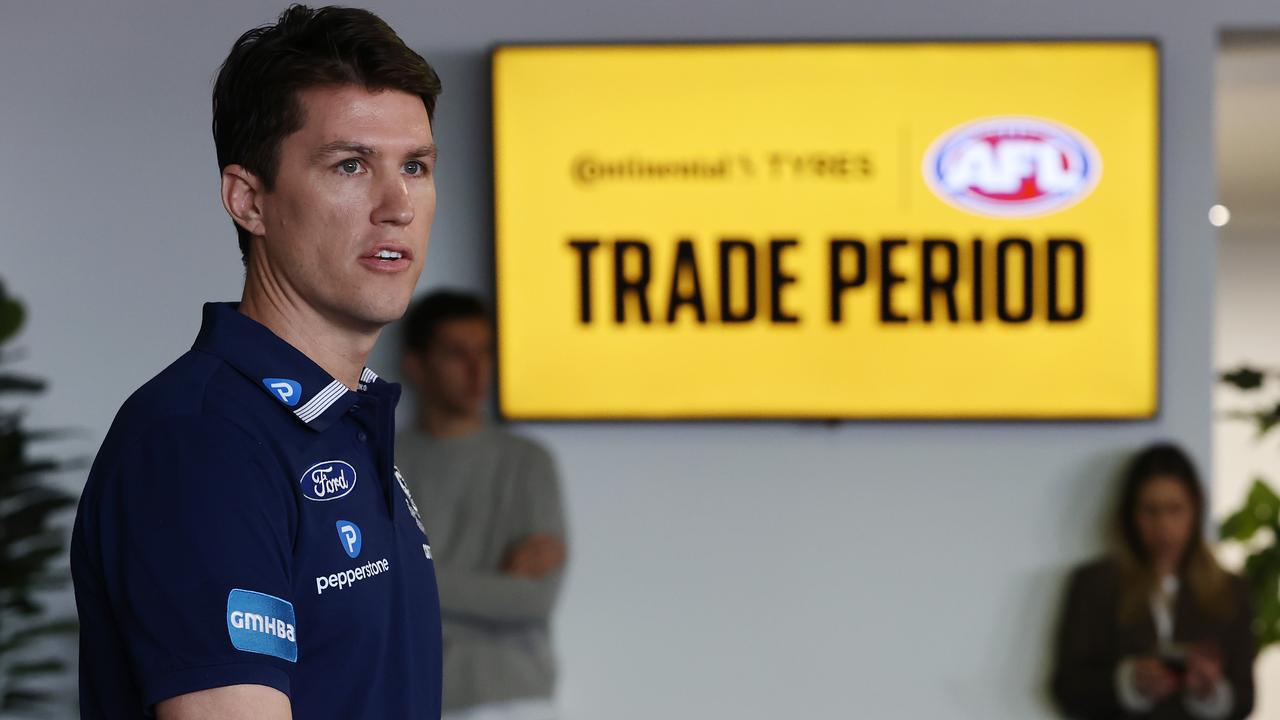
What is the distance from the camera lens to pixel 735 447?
3277 mm

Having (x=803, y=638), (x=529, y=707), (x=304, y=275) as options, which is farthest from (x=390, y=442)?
(x=803, y=638)

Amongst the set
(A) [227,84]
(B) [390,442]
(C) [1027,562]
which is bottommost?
(C) [1027,562]

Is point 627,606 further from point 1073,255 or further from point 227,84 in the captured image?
point 227,84

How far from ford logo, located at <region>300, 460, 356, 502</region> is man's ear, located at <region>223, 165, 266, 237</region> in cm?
21

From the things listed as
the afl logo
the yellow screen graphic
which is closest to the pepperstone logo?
the yellow screen graphic

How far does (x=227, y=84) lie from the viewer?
112 cm

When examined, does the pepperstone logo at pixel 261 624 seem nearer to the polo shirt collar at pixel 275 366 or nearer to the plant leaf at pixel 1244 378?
the polo shirt collar at pixel 275 366

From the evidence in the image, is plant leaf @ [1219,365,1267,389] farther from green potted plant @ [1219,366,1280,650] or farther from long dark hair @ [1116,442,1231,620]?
long dark hair @ [1116,442,1231,620]

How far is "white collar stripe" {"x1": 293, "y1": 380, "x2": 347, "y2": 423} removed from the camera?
3.45ft

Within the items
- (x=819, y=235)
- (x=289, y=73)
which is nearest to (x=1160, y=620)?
(x=819, y=235)

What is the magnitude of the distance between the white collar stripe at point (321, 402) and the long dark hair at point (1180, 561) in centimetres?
257

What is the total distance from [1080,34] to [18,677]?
295 cm

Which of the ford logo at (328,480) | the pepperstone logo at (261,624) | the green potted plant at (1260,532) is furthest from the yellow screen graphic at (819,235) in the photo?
the pepperstone logo at (261,624)

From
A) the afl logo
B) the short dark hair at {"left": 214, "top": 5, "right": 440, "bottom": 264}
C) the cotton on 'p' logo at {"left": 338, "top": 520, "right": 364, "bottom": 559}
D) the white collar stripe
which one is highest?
the afl logo
